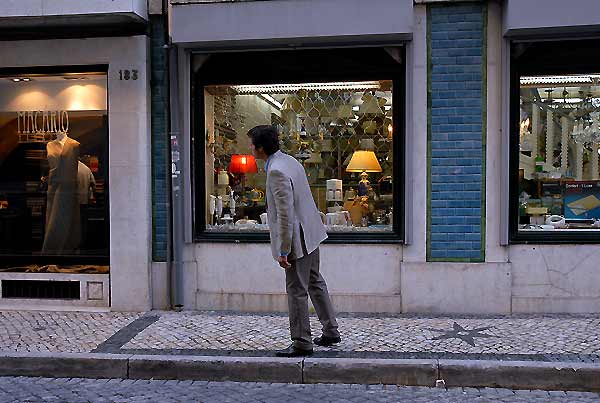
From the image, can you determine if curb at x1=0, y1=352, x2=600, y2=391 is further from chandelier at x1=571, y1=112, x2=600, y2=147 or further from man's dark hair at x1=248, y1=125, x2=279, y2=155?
chandelier at x1=571, y1=112, x2=600, y2=147

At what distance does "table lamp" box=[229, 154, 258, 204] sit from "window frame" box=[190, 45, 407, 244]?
42cm

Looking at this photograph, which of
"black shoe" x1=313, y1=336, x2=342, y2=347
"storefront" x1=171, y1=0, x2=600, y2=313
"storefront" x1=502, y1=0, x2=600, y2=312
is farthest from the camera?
"storefront" x1=171, y1=0, x2=600, y2=313

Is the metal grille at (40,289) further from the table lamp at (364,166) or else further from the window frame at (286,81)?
the table lamp at (364,166)

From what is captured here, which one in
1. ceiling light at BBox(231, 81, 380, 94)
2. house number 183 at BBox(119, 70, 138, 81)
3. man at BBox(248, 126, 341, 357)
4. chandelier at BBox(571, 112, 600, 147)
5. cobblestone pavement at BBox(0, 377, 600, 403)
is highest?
house number 183 at BBox(119, 70, 138, 81)

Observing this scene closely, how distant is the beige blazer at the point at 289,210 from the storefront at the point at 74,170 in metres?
2.39

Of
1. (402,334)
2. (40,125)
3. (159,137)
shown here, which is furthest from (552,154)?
(40,125)

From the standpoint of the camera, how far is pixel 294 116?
7586 mm

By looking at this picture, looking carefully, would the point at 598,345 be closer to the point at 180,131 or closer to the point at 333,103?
the point at 333,103

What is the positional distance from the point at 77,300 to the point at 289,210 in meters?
3.56

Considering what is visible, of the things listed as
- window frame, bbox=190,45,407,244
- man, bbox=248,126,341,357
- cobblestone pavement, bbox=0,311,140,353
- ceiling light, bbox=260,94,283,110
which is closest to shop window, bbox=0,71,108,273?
cobblestone pavement, bbox=0,311,140,353

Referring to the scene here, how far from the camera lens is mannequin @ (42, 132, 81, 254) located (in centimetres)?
784

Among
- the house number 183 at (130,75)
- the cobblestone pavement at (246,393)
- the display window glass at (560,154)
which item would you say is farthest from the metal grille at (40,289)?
the display window glass at (560,154)

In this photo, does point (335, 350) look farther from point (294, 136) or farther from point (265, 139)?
point (294, 136)

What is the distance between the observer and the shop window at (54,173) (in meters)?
7.69
